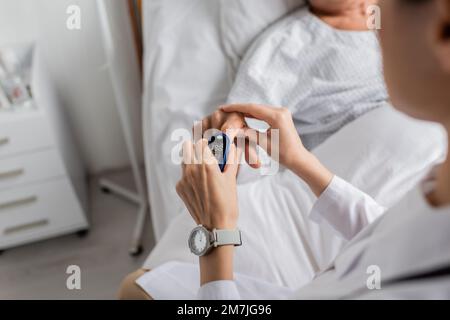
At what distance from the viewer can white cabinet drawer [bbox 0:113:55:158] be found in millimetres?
1324

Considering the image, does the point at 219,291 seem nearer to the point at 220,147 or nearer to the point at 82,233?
the point at 220,147

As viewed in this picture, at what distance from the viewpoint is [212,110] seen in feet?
4.19

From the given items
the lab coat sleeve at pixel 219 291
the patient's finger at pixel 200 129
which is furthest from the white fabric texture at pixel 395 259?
the patient's finger at pixel 200 129

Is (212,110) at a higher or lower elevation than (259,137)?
lower

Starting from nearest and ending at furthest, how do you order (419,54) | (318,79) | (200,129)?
(419,54) < (200,129) < (318,79)

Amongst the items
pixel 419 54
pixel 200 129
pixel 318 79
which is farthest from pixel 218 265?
pixel 318 79

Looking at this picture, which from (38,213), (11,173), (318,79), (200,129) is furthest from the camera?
(38,213)

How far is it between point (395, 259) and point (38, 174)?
127cm

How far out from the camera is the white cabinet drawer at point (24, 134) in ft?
4.34

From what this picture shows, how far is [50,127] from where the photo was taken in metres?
1.37

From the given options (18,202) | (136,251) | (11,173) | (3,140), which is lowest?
(136,251)

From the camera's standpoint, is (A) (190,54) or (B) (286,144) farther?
(A) (190,54)

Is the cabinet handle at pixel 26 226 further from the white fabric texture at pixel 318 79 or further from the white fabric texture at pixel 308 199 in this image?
the white fabric texture at pixel 318 79

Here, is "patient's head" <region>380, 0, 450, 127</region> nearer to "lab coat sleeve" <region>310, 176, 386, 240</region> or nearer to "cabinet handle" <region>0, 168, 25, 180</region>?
"lab coat sleeve" <region>310, 176, 386, 240</region>
